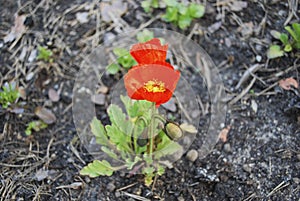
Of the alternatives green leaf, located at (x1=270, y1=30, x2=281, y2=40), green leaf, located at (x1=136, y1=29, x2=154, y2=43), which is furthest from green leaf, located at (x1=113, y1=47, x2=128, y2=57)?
green leaf, located at (x1=270, y1=30, x2=281, y2=40)

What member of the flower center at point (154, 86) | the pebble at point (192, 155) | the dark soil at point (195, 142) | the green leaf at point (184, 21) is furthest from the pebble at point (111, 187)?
the green leaf at point (184, 21)

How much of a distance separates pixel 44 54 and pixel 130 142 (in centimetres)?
74

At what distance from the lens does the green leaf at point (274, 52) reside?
96.5 inches

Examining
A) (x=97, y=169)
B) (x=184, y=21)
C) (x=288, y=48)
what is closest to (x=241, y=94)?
(x=288, y=48)

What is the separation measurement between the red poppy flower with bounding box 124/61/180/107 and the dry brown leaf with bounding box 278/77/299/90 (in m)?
0.86

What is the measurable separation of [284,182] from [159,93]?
0.79 metres

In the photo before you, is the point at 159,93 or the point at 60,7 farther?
the point at 60,7

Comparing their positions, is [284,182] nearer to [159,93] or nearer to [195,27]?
[159,93]

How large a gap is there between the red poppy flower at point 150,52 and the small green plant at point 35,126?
0.83 m

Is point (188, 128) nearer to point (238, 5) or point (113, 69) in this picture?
point (113, 69)

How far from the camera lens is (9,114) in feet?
7.80

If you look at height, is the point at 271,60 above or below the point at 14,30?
below

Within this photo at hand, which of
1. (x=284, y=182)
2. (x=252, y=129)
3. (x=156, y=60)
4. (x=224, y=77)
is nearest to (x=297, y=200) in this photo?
(x=284, y=182)

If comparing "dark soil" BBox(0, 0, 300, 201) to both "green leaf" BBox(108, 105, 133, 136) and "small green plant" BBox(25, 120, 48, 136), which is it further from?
"green leaf" BBox(108, 105, 133, 136)
